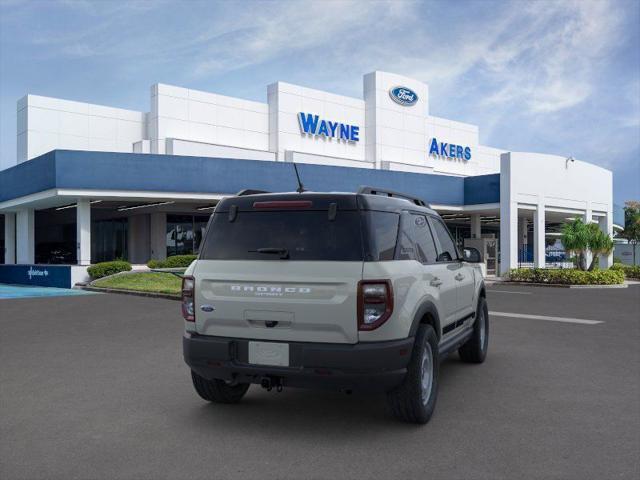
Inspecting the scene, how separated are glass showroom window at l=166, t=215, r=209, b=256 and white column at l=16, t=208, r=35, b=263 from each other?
22.5ft

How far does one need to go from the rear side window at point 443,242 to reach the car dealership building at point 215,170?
19453 mm

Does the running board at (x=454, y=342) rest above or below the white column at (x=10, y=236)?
below

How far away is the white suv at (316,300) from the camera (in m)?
4.64

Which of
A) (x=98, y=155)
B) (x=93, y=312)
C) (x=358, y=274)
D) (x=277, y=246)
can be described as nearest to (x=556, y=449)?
(x=358, y=274)

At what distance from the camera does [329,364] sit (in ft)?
15.2

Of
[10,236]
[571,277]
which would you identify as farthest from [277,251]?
[10,236]

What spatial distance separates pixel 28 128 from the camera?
104 feet

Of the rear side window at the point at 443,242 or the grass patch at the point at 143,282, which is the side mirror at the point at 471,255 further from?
the grass patch at the point at 143,282

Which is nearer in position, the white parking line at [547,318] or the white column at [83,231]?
the white parking line at [547,318]

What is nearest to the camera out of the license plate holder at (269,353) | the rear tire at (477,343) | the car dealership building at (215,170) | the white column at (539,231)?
the license plate holder at (269,353)

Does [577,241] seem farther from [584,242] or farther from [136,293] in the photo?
[136,293]

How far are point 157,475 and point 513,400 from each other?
3.65 metres

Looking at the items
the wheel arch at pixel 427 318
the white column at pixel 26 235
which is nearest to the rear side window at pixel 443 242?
the wheel arch at pixel 427 318

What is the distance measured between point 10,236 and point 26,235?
4375 mm
